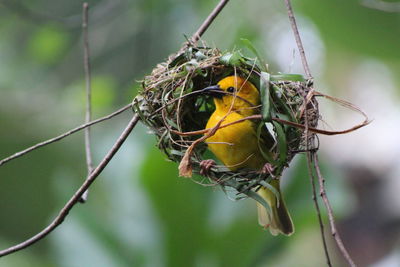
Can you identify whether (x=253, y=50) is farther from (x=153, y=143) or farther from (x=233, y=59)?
(x=153, y=143)

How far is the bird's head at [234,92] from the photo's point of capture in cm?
222

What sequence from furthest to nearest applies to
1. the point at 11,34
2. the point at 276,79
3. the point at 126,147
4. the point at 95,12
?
1. the point at 11,34
2. the point at 95,12
3. the point at 126,147
4. the point at 276,79

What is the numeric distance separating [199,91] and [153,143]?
1.32 meters

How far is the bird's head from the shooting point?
2.22 m

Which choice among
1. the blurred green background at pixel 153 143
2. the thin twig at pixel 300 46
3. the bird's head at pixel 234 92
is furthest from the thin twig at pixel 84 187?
the blurred green background at pixel 153 143

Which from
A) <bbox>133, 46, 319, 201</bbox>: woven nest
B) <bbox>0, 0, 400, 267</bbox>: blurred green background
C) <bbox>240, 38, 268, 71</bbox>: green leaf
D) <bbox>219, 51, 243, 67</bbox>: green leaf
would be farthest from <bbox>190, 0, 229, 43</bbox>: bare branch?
<bbox>0, 0, 400, 267</bbox>: blurred green background

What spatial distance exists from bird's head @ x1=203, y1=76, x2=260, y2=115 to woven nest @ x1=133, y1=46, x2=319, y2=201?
0.12ft

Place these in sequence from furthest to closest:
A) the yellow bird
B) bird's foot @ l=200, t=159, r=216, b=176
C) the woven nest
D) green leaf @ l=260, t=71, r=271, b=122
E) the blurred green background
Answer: the blurred green background, the yellow bird, bird's foot @ l=200, t=159, r=216, b=176, the woven nest, green leaf @ l=260, t=71, r=271, b=122

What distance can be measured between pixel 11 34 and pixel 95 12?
1304 mm

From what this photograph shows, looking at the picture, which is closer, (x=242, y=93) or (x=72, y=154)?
(x=242, y=93)

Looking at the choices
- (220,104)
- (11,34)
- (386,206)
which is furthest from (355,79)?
(220,104)

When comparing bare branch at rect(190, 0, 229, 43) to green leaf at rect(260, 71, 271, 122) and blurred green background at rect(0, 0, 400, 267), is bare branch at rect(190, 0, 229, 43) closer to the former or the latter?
green leaf at rect(260, 71, 271, 122)

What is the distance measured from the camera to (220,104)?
233 cm

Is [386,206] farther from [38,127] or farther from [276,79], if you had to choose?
[276,79]
